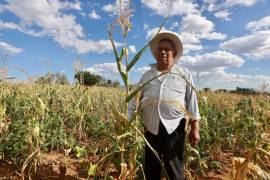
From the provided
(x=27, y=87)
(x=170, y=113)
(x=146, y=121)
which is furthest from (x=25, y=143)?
(x=27, y=87)

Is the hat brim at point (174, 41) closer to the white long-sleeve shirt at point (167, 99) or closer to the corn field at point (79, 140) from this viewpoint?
the white long-sleeve shirt at point (167, 99)

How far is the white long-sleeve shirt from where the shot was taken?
7.85ft

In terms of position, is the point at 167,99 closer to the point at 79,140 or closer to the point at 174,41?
the point at 174,41

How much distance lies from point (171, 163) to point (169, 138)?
0.19m

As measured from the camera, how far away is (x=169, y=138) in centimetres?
241

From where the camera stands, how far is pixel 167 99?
236 cm

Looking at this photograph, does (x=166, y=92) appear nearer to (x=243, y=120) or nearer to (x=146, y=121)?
(x=146, y=121)

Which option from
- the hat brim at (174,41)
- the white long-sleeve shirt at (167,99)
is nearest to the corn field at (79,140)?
the white long-sleeve shirt at (167,99)

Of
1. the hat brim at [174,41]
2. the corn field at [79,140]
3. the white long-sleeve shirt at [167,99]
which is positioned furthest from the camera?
the corn field at [79,140]

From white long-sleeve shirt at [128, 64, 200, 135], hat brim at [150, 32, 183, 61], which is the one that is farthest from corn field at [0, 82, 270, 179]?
hat brim at [150, 32, 183, 61]

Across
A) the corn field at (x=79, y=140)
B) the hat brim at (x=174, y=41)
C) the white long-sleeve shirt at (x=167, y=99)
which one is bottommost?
the corn field at (x=79, y=140)

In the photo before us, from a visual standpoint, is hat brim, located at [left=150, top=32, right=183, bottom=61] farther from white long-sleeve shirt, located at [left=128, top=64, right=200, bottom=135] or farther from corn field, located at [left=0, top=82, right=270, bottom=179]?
corn field, located at [left=0, top=82, right=270, bottom=179]

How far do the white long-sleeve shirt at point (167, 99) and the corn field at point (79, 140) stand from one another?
15 centimetres

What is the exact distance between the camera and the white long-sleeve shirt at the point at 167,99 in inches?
94.2
